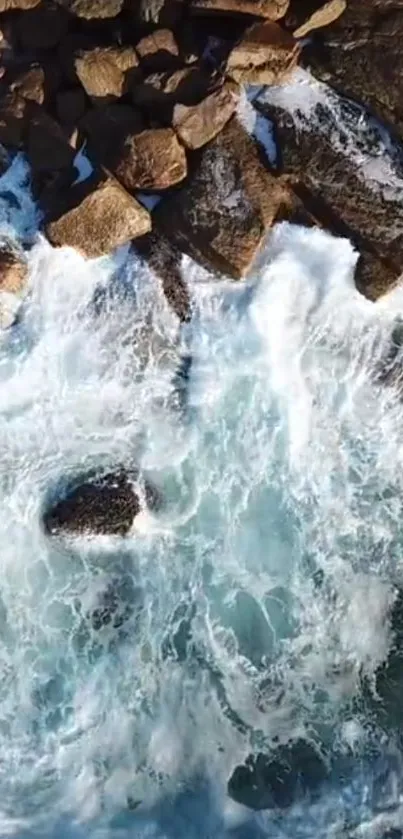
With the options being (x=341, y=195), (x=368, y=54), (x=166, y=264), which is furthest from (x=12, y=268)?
(x=368, y=54)

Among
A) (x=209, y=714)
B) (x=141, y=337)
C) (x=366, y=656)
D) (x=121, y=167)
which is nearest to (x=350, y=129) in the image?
(x=121, y=167)

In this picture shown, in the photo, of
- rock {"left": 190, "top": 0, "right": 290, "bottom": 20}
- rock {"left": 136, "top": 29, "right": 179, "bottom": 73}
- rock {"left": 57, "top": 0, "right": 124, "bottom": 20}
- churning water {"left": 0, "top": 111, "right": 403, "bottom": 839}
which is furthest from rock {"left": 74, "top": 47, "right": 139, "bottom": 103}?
churning water {"left": 0, "top": 111, "right": 403, "bottom": 839}

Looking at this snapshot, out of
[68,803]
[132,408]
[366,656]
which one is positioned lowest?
[68,803]

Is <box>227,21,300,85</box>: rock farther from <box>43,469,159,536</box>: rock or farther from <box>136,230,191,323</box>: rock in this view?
<box>43,469,159,536</box>: rock

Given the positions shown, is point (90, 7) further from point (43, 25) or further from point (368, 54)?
point (368, 54)

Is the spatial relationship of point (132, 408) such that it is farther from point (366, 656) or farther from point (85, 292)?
point (366, 656)

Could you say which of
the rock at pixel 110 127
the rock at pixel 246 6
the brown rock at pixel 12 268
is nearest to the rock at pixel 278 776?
the brown rock at pixel 12 268

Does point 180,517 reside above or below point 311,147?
below
